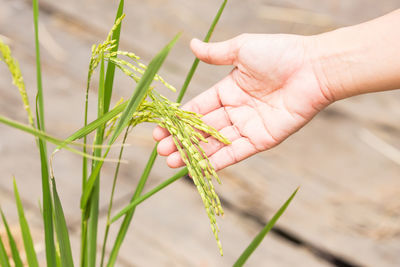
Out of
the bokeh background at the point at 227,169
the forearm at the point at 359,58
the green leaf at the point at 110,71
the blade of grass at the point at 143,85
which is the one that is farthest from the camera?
the bokeh background at the point at 227,169

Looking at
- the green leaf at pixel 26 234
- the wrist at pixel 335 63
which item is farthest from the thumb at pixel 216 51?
the green leaf at pixel 26 234

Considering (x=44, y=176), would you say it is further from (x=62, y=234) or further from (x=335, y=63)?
(x=335, y=63)

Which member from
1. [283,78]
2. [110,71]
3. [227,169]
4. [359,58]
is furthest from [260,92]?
[227,169]

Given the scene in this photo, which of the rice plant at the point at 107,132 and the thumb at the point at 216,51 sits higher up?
the thumb at the point at 216,51

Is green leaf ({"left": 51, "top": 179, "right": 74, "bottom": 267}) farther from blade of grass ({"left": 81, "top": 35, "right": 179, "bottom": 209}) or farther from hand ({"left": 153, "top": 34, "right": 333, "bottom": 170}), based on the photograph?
hand ({"left": 153, "top": 34, "right": 333, "bottom": 170})

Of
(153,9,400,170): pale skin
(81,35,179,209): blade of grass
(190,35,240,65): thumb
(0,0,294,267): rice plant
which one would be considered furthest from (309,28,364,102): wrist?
(81,35,179,209): blade of grass

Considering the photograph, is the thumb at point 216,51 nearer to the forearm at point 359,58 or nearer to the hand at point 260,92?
the hand at point 260,92

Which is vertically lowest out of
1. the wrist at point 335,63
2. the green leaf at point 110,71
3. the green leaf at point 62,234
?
the green leaf at point 62,234
